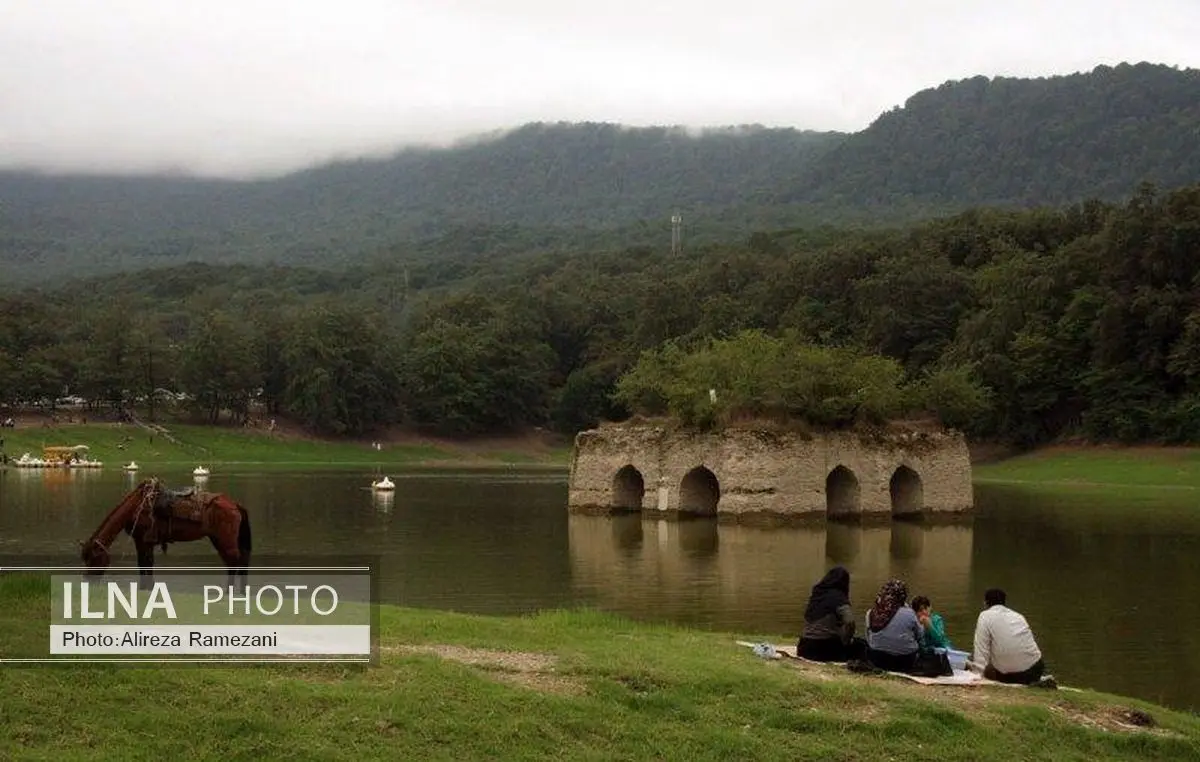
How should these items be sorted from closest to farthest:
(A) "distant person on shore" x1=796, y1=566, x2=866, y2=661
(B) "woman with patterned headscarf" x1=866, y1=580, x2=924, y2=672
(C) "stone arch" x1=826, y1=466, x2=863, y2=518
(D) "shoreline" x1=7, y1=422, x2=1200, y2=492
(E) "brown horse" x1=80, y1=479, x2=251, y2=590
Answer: (B) "woman with patterned headscarf" x1=866, y1=580, x2=924, y2=672
(A) "distant person on shore" x1=796, y1=566, x2=866, y2=661
(E) "brown horse" x1=80, y1=479, x2=251, y2=590
(C) "stone arch" x1=826, y1=466, x2=863, y2=518
(D) "shoreline" x1=7, y1=422, x2=1200, y2=492

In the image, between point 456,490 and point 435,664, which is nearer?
point 435,664

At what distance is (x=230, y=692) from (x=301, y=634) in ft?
6.92

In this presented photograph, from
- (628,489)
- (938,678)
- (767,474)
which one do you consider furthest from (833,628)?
(628,489)

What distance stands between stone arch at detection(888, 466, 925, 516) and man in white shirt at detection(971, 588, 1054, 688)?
31754mm

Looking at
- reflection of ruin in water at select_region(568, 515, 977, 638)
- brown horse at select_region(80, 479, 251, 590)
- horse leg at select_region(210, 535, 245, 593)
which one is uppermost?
brown horse at select_region(80, 479, 251, 590)

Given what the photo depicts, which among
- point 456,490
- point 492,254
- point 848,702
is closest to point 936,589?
point 848,702

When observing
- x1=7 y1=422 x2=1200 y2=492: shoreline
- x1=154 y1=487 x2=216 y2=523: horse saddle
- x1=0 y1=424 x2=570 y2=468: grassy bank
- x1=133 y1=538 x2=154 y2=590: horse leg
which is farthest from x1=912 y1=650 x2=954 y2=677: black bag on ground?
x1=0 y1=424 x2=570 y2=468: grassy bank

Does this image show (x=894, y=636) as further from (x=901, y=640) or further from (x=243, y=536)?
(x=243, y=536)

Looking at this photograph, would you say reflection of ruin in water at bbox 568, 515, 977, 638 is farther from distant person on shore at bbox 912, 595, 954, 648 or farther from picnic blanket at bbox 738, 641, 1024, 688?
picnic blanket at bbox 738, 641, 1024, 688

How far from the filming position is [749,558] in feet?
105

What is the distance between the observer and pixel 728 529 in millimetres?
39906

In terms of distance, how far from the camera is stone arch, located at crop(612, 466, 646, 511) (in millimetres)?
46906

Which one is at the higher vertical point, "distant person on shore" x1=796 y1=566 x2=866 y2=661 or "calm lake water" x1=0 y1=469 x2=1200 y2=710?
"distant person on shore" x1=796 y1=566 x2=866 y2=661

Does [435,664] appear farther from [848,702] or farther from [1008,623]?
[1008,623]
